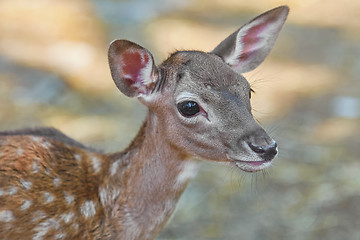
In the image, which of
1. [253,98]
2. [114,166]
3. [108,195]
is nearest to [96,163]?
[114,166]

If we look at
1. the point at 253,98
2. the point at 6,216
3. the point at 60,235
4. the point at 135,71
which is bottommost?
the point at 253,98

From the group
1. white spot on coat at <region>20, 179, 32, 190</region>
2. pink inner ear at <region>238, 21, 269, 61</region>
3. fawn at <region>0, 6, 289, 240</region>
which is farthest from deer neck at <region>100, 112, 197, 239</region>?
pink inner ear at <region>238, 21, 269, 61</region>

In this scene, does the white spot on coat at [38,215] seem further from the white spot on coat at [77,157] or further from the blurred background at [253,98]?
the blurred background at [253,98]

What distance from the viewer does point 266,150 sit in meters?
3.13

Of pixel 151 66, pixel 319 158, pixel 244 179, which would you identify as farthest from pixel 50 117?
pixel 151 66

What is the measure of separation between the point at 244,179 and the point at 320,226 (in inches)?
29.8

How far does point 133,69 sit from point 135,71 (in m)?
0.02

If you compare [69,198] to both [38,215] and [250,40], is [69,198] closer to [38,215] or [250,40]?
[38,215]

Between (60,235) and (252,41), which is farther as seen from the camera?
(252,41)

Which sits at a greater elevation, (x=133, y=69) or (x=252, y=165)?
(x=133, y=69)

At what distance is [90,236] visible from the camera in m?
3.55

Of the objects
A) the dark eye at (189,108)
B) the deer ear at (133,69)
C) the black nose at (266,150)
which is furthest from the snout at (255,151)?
the deer ear at (133,69)

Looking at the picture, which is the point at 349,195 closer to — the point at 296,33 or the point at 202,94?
the point at 202,94

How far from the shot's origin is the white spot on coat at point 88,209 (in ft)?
11.6
